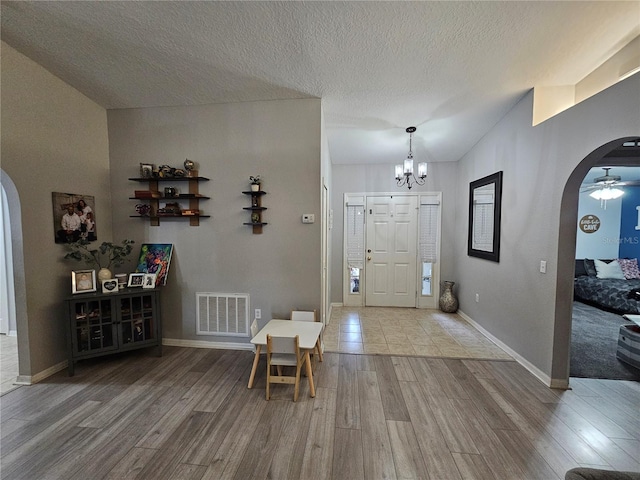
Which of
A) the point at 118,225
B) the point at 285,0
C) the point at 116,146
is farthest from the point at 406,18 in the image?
the point at 118,225

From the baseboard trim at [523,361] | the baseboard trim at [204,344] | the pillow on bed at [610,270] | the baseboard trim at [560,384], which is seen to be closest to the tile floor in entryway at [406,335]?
the baseboard trim at [523,361]

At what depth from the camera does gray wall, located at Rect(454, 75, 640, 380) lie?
6.22 ft

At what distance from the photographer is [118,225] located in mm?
2965

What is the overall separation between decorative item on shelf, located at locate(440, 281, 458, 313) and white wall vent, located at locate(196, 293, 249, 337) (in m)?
3.33

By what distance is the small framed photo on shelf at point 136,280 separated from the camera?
2688 mm

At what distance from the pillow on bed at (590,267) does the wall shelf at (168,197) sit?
22.4 ft

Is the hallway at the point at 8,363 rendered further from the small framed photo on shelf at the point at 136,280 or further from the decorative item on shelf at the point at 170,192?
the decorative item on shelf at the point at 170,192

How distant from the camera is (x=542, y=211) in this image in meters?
2.39

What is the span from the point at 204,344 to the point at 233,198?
177cm

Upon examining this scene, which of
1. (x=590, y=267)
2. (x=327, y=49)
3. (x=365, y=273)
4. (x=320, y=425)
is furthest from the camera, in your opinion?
(x=590, y=267)

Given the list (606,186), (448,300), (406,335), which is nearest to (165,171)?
(406,335)

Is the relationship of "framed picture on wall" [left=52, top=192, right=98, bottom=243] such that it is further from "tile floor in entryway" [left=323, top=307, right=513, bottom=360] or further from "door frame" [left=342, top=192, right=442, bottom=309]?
"door frame" [left=342, top=192, right=442, bottom=309]

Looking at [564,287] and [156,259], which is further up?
[156,259]

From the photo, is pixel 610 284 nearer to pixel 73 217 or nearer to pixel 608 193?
pixel 608 193
